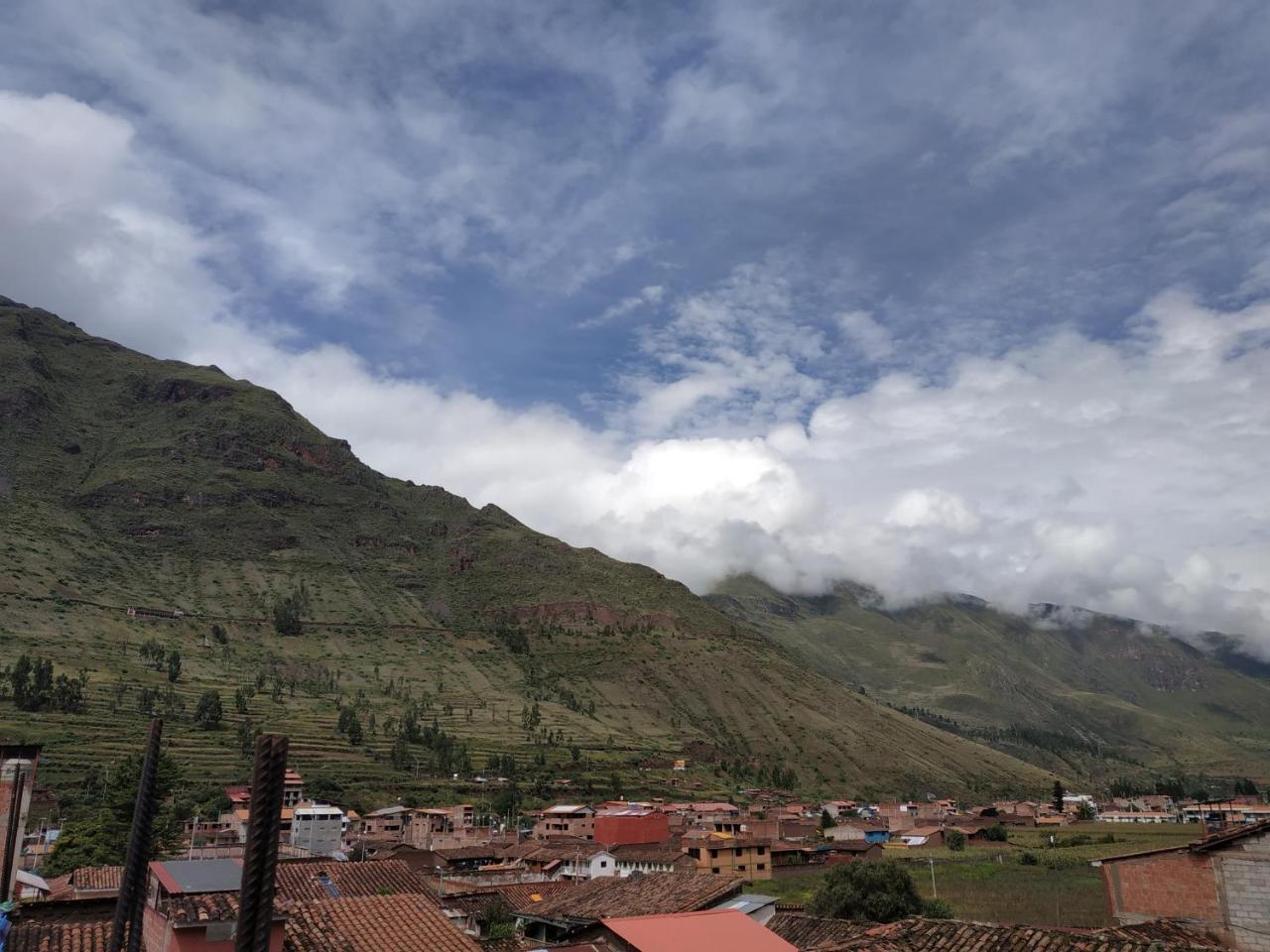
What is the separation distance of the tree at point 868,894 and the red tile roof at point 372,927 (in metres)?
32.1

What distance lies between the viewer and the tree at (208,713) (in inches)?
4424

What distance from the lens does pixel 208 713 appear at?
114 meters

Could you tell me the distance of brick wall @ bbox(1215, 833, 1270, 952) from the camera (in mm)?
15609

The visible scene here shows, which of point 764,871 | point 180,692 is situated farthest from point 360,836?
point 180,692

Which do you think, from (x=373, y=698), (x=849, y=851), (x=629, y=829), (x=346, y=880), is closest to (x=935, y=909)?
(x=346, y=880)

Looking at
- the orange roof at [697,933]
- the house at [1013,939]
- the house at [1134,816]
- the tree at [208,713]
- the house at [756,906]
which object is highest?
the tree at [208,713]

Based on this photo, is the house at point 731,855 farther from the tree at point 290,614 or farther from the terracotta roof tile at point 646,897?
the tree at point 290,614

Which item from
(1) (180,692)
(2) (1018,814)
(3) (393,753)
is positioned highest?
(1) (180,692)

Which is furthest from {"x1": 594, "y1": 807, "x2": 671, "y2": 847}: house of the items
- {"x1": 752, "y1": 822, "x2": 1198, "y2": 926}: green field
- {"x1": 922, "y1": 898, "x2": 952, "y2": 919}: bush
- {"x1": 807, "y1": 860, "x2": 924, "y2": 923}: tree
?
{"x1": 922, "y1": 898, "x2": 952, "y2": 919}: bush

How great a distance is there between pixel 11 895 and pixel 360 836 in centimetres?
6465

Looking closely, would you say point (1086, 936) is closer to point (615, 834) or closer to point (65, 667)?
point (615, 834)

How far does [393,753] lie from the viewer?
117 meters

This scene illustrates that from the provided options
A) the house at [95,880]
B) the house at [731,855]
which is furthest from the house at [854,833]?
the house at [95,880]

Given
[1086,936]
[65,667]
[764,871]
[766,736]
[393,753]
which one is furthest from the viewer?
[766,736]
